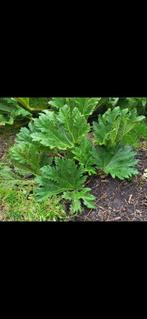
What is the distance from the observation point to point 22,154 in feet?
9.67

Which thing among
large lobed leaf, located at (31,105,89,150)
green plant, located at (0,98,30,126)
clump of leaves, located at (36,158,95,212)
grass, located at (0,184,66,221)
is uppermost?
green plant, located at (0,98,30,126)

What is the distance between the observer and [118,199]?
2.83 m

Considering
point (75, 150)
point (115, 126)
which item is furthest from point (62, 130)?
point (115, 126)

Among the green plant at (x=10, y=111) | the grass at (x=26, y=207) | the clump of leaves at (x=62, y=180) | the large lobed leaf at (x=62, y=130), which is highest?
the green plant at (x=10, y=111)

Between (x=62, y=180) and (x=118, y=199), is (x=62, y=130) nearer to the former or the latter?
(x=62, y=180)

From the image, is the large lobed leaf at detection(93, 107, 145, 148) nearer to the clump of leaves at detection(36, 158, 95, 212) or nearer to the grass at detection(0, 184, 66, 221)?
the clump of leaves at detection(36, 158, 95, 212)

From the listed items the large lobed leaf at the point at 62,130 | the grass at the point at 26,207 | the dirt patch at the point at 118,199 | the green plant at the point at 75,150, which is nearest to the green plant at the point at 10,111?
the green plant at the point at 75,150

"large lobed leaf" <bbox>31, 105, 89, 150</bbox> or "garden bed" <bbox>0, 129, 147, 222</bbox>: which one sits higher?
"large lobed leaf" <bbox>31, 105, 89, 150</bbox>

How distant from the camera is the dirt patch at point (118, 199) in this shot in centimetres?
273

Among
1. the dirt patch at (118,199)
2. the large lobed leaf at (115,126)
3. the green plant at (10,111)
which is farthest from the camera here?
the green plant at (10,111)

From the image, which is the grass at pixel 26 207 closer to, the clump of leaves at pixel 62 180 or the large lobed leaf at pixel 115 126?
the clump of leaves at pixel 62 180

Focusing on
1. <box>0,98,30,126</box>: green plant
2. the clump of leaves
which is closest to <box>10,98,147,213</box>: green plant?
the clump of leaves

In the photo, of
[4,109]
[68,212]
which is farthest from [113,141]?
[4,109]

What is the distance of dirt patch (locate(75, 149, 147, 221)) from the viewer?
273 cm
